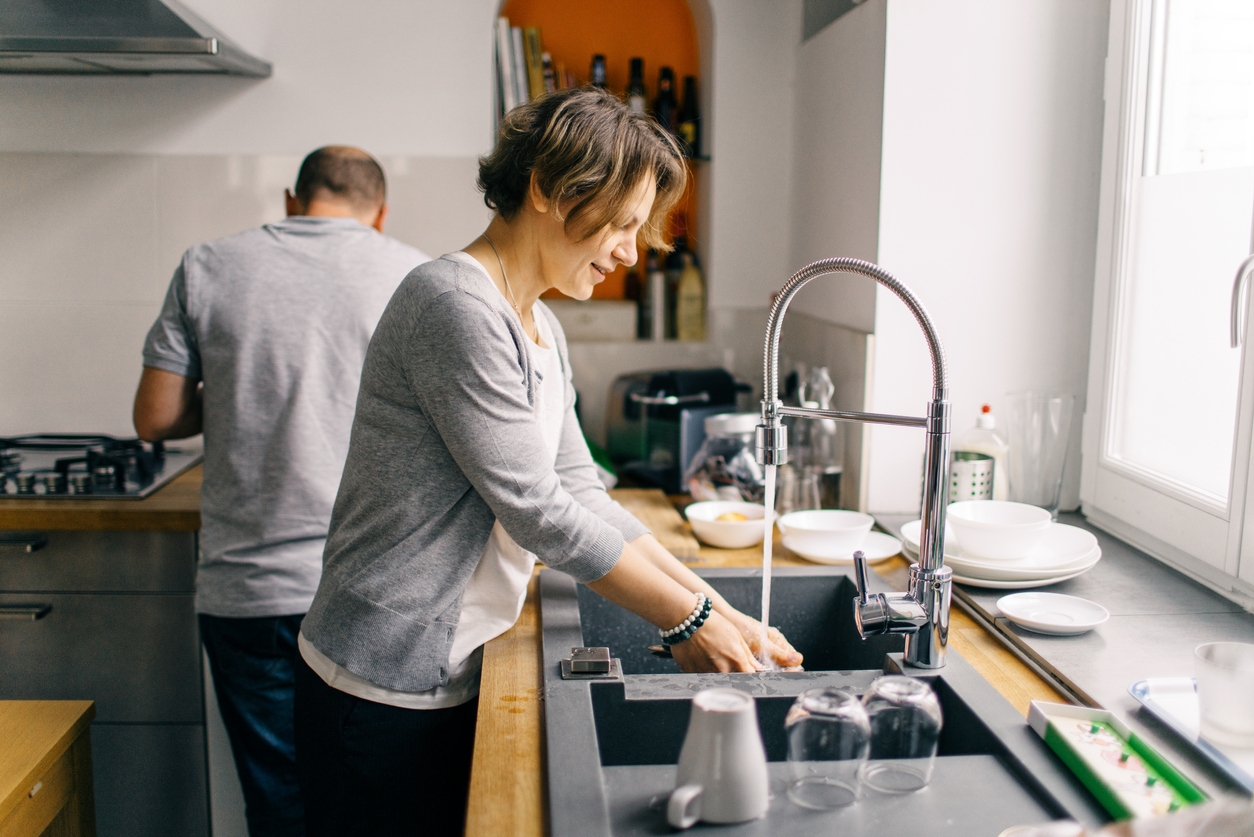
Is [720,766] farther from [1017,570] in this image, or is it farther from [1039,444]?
[1039,444]

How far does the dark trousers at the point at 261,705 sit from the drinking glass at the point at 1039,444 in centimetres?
126

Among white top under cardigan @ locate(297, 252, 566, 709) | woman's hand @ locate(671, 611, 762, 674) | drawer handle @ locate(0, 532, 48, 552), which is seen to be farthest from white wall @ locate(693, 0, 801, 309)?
drawer handle @ locate(0, 532, 48, 552)

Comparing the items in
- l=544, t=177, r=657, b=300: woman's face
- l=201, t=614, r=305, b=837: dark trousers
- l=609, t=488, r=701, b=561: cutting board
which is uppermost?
l=544, t=177, r=657, b=300: woman's face

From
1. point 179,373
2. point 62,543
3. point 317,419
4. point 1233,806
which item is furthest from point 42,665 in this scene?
point 1233,806

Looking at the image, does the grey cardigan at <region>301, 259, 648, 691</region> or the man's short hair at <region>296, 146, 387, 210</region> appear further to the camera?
the man's short hair at <region>296, 146, 387, 210</region>

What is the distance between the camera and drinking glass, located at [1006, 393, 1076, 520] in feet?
5.22

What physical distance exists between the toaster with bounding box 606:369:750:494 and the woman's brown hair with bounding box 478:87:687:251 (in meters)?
1.00

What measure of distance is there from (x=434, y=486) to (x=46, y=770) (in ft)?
2.82

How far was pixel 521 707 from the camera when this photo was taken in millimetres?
997

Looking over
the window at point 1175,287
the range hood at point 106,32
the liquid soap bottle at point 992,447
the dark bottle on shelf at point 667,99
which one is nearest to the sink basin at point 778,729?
the liquid soap bottle at point 992,447

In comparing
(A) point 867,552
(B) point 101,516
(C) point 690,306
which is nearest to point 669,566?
(A) point 867,552

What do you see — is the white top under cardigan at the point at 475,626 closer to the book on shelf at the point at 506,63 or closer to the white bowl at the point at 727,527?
the white bowl at the point at 727,527

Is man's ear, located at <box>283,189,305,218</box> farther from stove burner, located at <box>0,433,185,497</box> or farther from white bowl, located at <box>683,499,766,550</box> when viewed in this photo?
white bowl, located at <box>683,499,766,550</box>

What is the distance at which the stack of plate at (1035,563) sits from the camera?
1300mm
